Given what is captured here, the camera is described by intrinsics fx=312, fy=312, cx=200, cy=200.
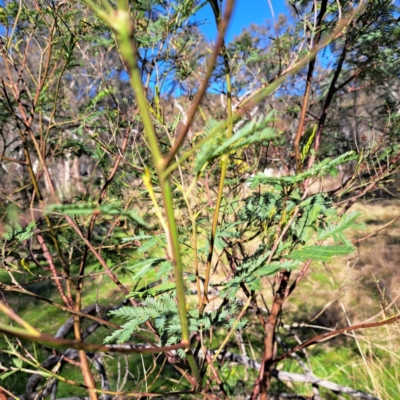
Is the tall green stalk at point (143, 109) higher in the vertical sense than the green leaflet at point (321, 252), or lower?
higher

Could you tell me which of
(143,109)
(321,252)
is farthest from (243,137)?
(321,252)

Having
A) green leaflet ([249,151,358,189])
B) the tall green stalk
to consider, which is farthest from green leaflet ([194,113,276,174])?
green leaflet ([249,151,358,189])

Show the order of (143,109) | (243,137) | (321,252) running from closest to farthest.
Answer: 1. (143,109)
2. (243,137)
3. (321,252)

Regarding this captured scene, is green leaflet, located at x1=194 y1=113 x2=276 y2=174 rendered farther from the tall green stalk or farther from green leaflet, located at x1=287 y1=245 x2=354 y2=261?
green leaflet, located at x1=287 y1=245 x2=354 y2=261

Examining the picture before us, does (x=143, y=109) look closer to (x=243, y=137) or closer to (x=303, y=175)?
(x=243, y=137)

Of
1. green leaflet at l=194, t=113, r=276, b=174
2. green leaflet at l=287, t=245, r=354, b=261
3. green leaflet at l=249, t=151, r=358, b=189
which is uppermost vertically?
green leaflet at l=194, t=113, r=276, b=174

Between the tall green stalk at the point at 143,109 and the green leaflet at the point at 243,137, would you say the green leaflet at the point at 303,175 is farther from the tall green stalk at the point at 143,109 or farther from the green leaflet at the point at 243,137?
the tall green stalk at the point at 143,109

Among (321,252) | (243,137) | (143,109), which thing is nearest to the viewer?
(143,109)

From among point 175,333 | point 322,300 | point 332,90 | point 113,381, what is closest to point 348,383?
point 322,300

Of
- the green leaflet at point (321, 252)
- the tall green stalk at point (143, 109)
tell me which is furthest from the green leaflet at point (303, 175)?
the tall green stalk at point (143, 109)

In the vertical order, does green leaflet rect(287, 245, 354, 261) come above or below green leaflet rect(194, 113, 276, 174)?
below

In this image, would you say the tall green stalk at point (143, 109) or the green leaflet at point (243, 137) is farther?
the green leaflet at point (243, 137)

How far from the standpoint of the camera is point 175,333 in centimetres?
72

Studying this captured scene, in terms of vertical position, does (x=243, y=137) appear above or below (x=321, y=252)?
above
